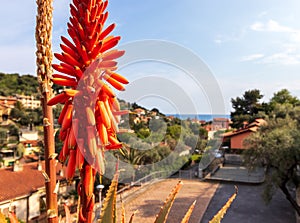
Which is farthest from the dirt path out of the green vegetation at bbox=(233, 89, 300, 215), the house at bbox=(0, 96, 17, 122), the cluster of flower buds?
the house at bbox=(0, 96, 17, 122)

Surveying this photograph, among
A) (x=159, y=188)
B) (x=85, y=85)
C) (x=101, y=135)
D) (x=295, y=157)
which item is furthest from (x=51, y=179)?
(x=159, y=188)

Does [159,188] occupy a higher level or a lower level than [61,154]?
lower

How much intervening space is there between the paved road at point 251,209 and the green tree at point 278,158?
1.00 m

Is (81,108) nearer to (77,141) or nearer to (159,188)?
(77,141)

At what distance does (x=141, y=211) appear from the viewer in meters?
10.6

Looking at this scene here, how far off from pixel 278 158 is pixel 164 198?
566 cm

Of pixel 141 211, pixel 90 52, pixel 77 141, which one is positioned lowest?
pixel 141 211

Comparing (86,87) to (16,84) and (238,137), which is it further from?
(16,84)

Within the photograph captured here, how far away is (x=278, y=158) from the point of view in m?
9.14

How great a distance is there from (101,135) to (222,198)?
40.6 ft

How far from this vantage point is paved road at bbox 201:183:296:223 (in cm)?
964

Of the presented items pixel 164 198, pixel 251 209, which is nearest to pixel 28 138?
pixel 164 198

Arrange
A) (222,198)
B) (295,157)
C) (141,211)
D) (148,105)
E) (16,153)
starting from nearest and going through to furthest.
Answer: (148,105) → (295,157) → (141,211) → (222,198) → (16,153)

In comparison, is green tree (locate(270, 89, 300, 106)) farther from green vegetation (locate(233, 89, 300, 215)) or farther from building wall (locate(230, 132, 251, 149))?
green vegetation (locate(233, 89, 300, 215))
